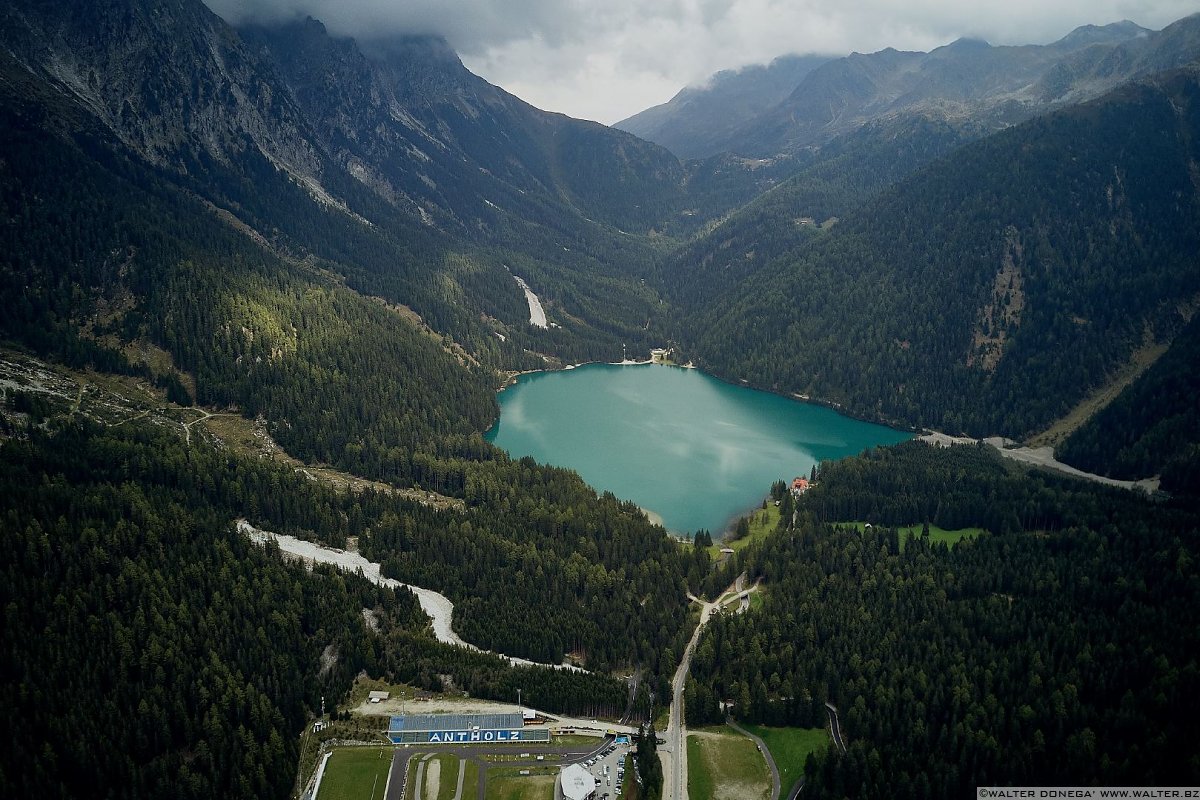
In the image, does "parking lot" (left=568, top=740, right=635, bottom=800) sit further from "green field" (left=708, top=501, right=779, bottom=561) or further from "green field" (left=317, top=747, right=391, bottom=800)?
"green field" (left=708, top=501, right=779, bottom=561)

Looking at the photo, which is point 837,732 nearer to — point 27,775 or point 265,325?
point 27,775

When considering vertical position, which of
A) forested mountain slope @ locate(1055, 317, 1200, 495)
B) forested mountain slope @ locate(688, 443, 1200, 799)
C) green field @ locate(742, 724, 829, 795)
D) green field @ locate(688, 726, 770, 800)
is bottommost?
green field @ locate(688, 726, 770, 800)

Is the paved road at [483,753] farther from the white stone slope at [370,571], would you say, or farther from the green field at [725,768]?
the white stone slope at [370,571]

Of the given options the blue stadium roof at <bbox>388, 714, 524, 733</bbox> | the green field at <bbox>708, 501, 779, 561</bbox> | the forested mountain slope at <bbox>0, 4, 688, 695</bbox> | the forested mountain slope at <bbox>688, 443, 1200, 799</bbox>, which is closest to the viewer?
the forested mountain slope at <bbox>688, 443, 1200, 799</bbox>

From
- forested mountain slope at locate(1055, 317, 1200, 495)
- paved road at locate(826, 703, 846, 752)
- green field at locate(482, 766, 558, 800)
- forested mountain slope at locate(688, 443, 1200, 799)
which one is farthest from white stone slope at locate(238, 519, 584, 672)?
forested mountain slope at locate(1055, 317, 1200, 495)

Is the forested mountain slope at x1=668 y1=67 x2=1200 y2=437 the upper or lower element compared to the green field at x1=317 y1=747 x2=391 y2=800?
upper

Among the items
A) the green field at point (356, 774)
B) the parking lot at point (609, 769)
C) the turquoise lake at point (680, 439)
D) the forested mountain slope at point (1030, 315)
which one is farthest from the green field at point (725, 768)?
the forested mountain slope at point (1030, 315)
